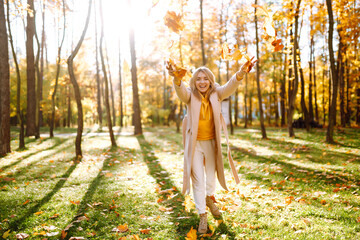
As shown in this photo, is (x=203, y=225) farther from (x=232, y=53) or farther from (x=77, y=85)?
(x=77, y=85)

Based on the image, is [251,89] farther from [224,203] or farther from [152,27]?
[224,203]

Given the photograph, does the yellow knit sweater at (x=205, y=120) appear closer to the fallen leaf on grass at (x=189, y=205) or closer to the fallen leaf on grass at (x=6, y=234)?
the fallen leaf on grass at (x=189, y=205)

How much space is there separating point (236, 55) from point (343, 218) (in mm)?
2911

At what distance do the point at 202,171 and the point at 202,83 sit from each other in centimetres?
132

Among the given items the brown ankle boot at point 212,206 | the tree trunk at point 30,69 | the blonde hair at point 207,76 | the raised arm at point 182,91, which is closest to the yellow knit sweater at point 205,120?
the blonde hair at point 207,76

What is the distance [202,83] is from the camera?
3885 mm

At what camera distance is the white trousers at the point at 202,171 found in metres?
3.81

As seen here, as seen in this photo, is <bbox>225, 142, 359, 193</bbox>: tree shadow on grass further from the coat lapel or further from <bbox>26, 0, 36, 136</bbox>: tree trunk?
<bbox>26, 0, 36, 136</bbox>: tree trunk

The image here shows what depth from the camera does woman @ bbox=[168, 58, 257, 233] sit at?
3814 millimetres

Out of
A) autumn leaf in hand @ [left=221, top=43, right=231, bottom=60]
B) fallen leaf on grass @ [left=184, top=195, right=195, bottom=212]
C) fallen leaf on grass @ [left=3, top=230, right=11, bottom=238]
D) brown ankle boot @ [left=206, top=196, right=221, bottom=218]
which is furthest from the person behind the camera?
fallen leaf on grass @ [left=184, top=195, right=195, bottom=212]

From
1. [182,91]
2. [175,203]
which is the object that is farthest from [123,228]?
[182,91]

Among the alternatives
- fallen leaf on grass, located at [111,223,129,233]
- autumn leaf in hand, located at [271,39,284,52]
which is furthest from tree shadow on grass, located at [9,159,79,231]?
autumn leaf in hand, located at [271,39,284,52]

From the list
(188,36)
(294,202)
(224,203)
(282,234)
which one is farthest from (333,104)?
(188,36)

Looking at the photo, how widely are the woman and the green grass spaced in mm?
537
